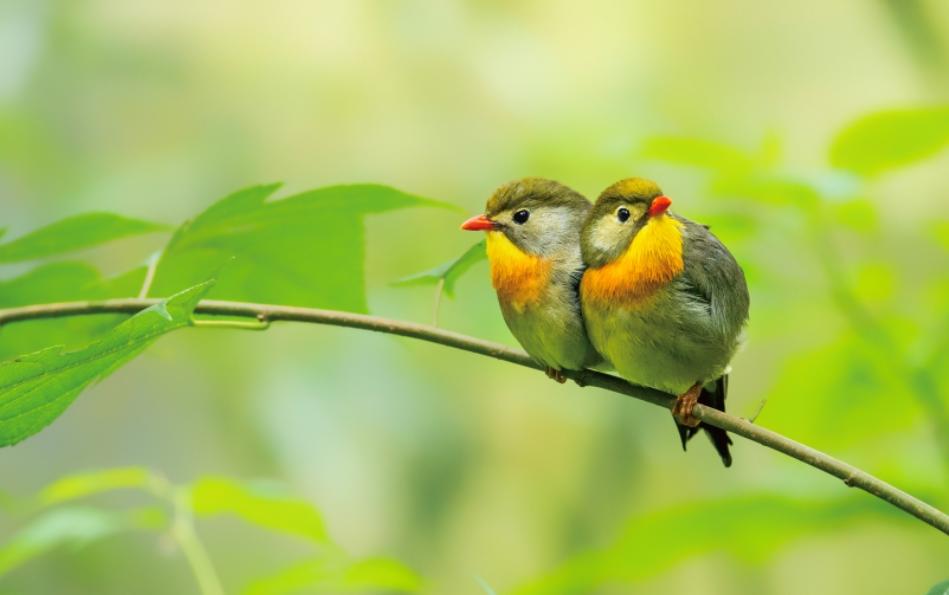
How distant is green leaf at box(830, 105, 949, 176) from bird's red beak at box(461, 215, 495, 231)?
53 cm

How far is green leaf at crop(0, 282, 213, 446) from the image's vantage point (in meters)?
0.97

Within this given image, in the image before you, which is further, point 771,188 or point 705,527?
point 705,527

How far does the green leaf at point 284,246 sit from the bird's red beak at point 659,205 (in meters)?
0.27

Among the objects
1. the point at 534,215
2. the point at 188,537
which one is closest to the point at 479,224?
the point at 534,215

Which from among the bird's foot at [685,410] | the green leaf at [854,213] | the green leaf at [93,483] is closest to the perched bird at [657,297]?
the bird's foot at [685,410]

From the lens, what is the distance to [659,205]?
1317mm

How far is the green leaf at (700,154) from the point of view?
1.58m

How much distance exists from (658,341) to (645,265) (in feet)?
0.32

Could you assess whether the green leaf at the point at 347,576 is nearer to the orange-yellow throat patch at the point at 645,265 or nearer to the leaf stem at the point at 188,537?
the leaf stem at the point at 188,537

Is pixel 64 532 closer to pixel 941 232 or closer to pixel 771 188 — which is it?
pixel 771 188

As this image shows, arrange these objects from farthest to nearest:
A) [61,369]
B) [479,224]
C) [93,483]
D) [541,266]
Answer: [93,483], [479,224], [541,266], [61,369]

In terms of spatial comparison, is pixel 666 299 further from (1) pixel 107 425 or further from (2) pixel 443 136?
(1) pixel 107 425

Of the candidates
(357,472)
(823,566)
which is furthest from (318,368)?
(823,566)

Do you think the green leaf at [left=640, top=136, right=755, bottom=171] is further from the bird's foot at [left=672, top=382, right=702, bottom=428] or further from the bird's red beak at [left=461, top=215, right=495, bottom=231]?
the bird's foot at [left=672, top=382, right=702, bottom=428]
